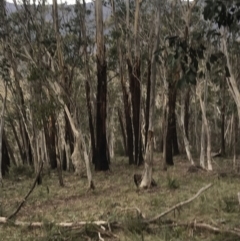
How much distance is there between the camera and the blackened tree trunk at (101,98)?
583 inches

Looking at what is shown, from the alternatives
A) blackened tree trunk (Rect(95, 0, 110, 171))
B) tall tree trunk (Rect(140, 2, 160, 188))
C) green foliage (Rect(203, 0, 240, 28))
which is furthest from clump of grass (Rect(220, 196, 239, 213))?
blackened tree trunk (Rect(95, 0, 110, 171))

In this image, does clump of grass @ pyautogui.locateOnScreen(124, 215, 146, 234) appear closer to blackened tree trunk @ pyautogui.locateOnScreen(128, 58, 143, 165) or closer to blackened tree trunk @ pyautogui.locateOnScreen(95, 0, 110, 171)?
blackened tree trunk @ pyautogui.locateOnScreen(95, 0, 110, 171)

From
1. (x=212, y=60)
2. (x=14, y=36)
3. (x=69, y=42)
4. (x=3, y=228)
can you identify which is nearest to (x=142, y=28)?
(x=69, y=42)

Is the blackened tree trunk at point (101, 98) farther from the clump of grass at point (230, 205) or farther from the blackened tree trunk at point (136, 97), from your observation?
the clump of grass at point (230, 205)

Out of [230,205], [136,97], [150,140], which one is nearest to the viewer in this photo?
[230,205]

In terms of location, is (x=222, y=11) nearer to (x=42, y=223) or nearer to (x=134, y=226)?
(x=134, y=226)

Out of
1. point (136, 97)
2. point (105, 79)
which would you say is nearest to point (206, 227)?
point (105, 79)

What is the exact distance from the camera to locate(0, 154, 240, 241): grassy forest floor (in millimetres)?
6832

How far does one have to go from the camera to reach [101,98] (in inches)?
644

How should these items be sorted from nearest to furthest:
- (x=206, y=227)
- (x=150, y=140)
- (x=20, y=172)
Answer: (x=206, y=227) → (x=150, y=140) → (x=20, y=172)

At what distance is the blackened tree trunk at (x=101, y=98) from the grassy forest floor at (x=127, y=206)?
87 centimetres

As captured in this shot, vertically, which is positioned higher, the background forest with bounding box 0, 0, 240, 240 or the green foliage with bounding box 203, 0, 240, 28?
the green foliage with bounding box 203, 0, 240, 28

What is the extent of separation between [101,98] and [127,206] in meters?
7.42

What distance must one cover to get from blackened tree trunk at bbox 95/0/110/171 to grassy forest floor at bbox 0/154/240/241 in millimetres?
867
